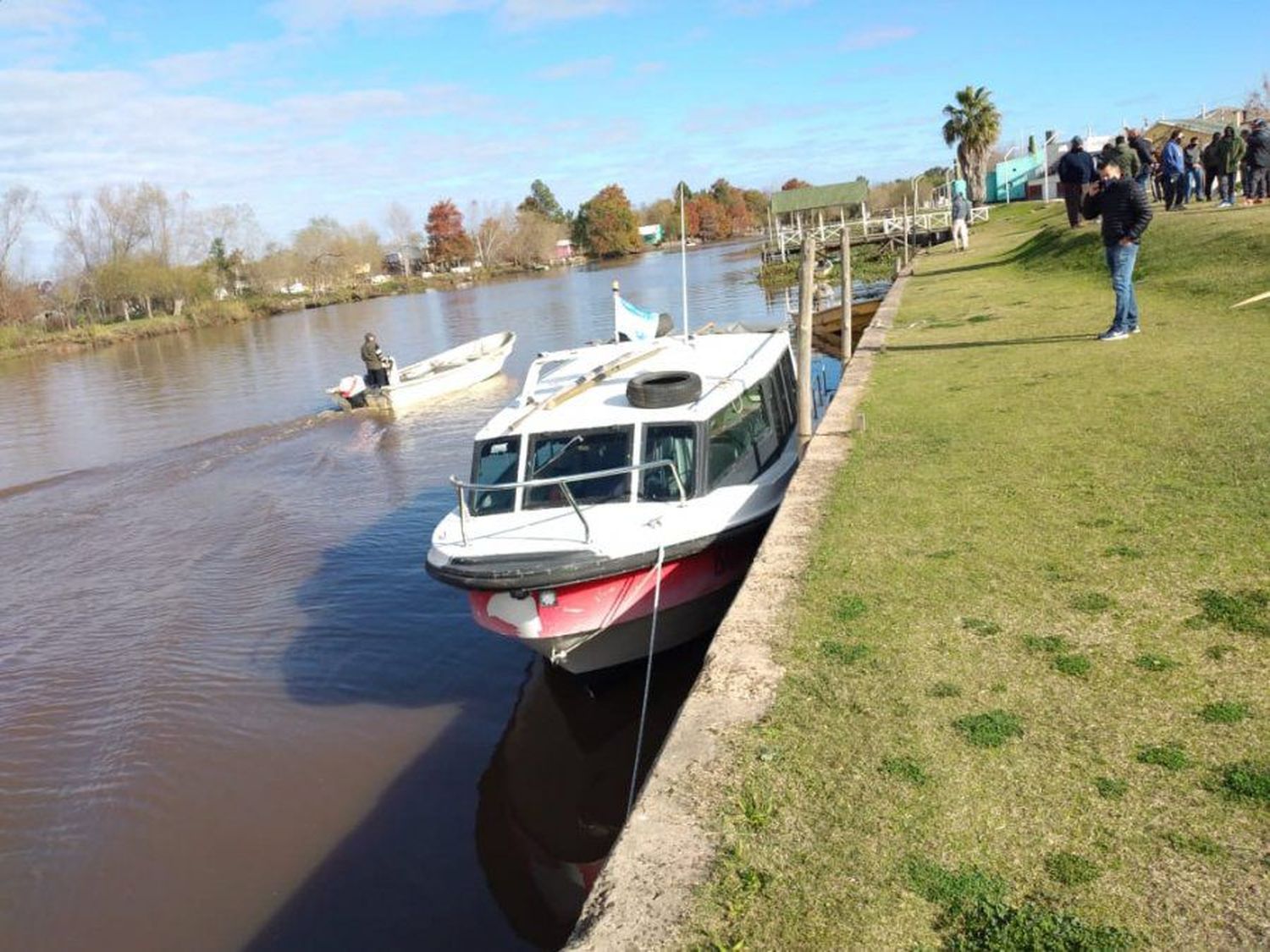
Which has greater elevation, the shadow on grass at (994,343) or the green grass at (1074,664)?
the shadow on grass at (994,343)

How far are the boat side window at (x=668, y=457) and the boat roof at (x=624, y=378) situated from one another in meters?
0.12

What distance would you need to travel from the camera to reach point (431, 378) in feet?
83.3

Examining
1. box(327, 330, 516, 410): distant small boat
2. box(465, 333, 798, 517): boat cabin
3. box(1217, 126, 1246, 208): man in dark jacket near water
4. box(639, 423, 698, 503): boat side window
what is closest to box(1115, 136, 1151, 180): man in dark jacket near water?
box(1217, 126, 1246, 208): man in dark jacket near water

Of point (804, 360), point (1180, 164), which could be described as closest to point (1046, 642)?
point (804, 360)

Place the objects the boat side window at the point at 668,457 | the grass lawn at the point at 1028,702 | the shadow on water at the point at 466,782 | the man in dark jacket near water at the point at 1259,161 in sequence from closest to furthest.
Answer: the grass lawn at the point at 1028,702 < the shadow on water at the point at 466,782 < the boat side window at the point at 668,457 < the man in dark jacket near water at the point at 1259,161

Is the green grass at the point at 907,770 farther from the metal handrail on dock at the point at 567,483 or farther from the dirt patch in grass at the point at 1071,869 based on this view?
the metal handrail on dock at the point at 567,483

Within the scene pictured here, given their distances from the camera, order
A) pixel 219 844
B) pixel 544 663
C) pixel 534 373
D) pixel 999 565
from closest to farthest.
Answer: pixel 999 565 < pixel 219 844 < pixel 544 663 < pixel 534 373

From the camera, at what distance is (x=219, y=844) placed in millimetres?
6836

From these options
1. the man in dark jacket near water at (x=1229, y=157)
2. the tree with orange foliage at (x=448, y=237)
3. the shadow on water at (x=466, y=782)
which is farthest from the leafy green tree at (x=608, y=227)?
the shadow on water at (x=466, y=782)

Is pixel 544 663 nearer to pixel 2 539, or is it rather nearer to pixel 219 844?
pixel 219 844

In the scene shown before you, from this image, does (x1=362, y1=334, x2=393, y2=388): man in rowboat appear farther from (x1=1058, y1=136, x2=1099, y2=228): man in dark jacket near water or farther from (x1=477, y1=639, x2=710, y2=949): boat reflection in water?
(x1=1058, y1=136, x2=1099, y2=228): man in dark jacket near water

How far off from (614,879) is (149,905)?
4.57 meters

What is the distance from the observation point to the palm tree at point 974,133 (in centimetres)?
5953

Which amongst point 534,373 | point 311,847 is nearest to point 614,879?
point 311,847
